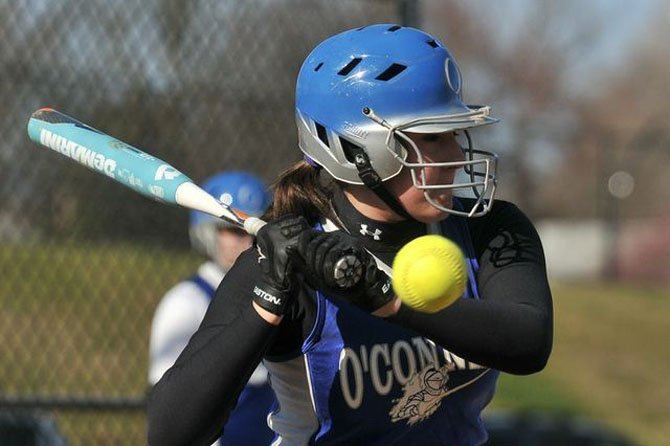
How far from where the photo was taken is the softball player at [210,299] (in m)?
4.64

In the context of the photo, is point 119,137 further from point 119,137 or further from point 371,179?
point 371,179

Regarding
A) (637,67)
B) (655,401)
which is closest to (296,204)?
(655,401)

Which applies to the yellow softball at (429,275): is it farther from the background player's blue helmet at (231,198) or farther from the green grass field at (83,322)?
the green grass field at (83,322)

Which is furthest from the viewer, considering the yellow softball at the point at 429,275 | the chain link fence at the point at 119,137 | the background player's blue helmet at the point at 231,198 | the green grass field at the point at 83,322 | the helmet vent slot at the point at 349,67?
the green grass field at the point at 83,322

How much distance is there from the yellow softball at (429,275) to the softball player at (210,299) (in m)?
2.28

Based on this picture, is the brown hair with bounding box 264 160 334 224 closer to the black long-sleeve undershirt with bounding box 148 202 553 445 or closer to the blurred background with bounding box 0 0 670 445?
the black long-sleeve undershirt with bounding box 148 202 553 445

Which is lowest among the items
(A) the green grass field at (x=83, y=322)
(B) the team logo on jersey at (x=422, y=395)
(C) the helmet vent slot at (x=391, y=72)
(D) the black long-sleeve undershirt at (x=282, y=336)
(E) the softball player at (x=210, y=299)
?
(A) the green grass field at (x=83, y=322)

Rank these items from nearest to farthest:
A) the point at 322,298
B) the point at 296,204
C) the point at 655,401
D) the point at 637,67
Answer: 1. the point at 322,298
2. the point at 296,204
3. the point at 655,401
4. the point at 637,67

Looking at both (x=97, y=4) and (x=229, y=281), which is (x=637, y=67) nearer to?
(x=97, y=4)

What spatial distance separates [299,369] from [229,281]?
0.83 feet

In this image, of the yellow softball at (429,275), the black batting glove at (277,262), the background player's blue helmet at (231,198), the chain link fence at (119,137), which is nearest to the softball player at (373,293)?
the black batting glove at (277,262)

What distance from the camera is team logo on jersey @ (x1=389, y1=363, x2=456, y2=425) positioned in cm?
273

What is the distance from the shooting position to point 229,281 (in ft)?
8.70

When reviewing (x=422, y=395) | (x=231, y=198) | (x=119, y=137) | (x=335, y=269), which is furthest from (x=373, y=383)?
(x=119, y=137)
